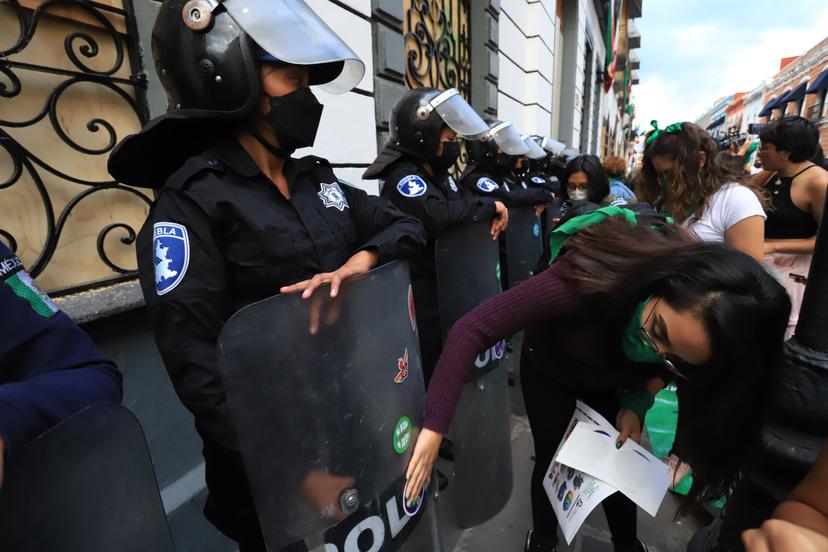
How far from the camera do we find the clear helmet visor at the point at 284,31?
1144 millimetres

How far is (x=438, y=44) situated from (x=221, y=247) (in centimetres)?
403

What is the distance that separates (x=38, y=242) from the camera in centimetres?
158

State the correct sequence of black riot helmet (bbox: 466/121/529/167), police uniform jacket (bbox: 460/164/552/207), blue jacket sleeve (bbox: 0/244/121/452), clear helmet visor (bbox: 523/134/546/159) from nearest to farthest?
blue jacket sleeve (bbox: 0/244/121/452) → police uniform jacket (bbox: 460/164/552/207) → black riot helmet (bbox: 466/121/529/167) → clear helmet visor (bbox: 523/134/546/159)

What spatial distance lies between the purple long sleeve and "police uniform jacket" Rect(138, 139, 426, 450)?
325 millimetres

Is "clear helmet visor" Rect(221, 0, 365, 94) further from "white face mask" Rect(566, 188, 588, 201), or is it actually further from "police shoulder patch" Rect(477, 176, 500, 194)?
"white face mask" Rect(566, 188, 588, 201)

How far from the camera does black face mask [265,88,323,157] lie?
4.07 ft

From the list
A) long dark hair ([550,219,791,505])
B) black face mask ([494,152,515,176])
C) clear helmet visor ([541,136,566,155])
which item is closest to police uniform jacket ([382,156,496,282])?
long dark hair ([550,219,791,505])

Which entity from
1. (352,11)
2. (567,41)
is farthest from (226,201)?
(567,41)

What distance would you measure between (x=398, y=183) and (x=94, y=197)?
1.35 meters

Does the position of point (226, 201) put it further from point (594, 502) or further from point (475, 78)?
point (475, 78)

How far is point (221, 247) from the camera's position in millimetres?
1132

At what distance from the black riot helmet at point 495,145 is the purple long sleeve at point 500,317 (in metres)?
2.85

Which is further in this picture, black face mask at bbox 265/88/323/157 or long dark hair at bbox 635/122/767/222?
long dark hair at bbox 635/122/767/222

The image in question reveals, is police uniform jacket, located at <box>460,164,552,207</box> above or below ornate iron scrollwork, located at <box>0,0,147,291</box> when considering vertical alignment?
below
